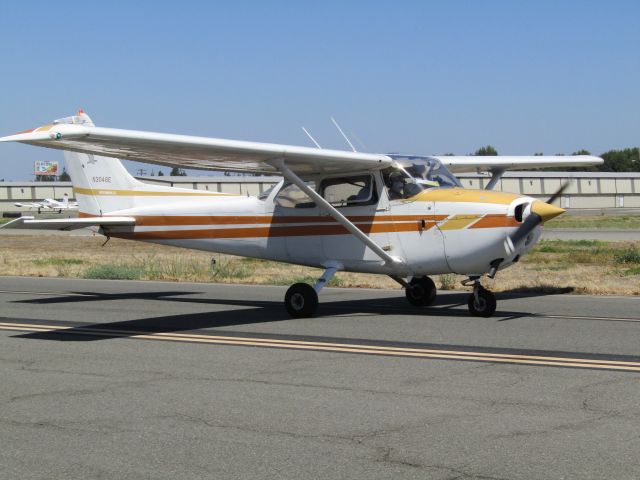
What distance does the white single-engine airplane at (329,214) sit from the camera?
12.0 meters

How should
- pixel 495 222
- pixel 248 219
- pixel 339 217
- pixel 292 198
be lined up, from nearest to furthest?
pixel 495 222, pixel 339 217, pixel 292 198, pixel 248 219

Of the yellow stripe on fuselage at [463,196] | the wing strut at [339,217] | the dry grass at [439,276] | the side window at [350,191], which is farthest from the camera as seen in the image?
the dry grass at [439,276]

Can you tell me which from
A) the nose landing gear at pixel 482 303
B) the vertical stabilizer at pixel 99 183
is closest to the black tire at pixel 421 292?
the nose landing gear at pixel 482 303

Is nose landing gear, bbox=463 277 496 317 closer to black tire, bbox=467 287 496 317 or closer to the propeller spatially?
black tire, bbox=467 287 496 317

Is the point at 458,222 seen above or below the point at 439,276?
above

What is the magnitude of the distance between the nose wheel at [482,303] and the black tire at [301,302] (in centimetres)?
221

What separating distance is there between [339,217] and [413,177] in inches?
47.9

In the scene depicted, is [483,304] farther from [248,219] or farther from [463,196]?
[248,219]

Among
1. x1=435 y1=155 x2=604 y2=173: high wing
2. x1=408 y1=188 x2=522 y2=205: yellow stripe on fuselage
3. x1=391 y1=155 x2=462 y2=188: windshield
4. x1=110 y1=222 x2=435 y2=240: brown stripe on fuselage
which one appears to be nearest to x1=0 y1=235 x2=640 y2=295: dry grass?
x1=435 y1=155 x2=604 y2=173: high wing

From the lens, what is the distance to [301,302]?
13.1m

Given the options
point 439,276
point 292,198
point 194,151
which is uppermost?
point 194,151

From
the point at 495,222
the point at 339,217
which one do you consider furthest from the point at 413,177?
the point at 495,222

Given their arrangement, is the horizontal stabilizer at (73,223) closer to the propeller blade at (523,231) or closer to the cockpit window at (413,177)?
the cockpit window at (413,177)

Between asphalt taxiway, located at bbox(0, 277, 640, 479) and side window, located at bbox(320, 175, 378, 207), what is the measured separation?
166 centimetres
